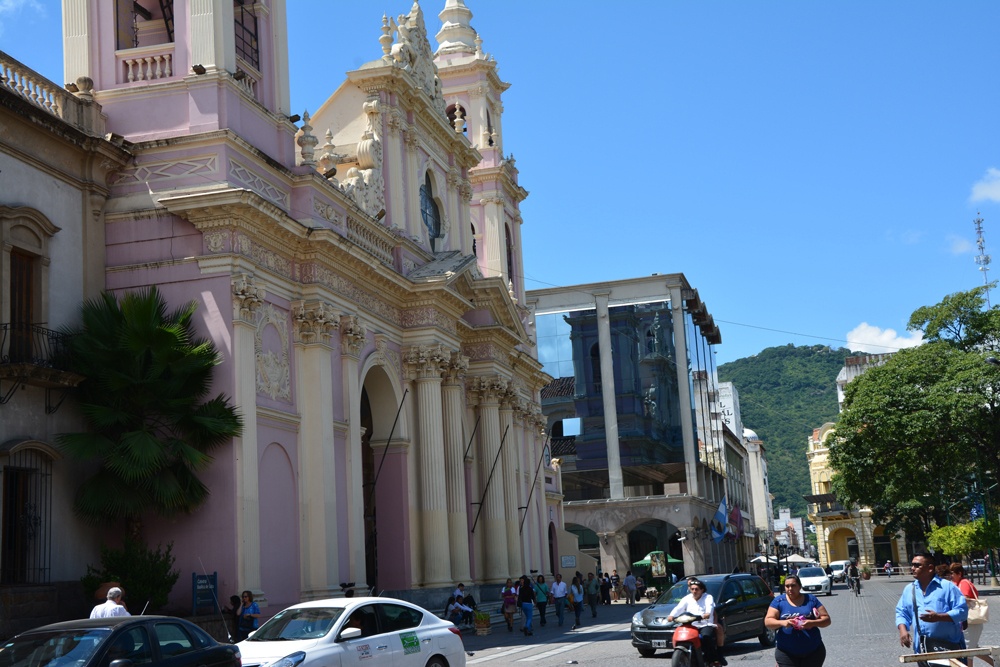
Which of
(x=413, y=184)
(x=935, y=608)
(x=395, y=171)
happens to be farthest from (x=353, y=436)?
(x=935, y=608)

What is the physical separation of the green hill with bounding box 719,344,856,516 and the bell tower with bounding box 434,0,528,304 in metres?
124

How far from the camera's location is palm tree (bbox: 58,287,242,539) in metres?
23.1

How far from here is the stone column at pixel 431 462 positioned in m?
33.8

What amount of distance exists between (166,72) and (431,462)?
42.9 ft

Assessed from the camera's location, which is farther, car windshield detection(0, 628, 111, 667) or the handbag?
the handbag

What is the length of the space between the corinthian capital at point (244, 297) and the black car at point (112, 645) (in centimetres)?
1316

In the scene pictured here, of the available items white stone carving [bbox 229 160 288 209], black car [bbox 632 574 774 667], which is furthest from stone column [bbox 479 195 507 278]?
black car [bbox 632 574 774 667]

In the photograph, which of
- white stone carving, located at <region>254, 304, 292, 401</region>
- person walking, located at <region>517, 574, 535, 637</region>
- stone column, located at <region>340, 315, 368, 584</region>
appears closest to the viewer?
white stone carving, located at <region>254, 304, 292, 401</region>

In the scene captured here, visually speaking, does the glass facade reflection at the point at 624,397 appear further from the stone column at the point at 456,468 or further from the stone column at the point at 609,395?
the stone column at the point at 456,468

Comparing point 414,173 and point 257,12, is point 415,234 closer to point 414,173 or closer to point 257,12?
point 414,173

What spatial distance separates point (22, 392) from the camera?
876 inches

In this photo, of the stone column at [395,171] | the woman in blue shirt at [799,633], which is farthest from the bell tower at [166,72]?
the woman in blue shirt at [799,633]

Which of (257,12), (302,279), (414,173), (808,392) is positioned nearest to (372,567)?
(302,279)

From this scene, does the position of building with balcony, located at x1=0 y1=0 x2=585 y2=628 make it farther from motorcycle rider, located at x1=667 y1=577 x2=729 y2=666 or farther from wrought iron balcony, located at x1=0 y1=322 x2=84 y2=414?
motorcycle rider, located at x1=667 y1=577 x2=729 y2=666
